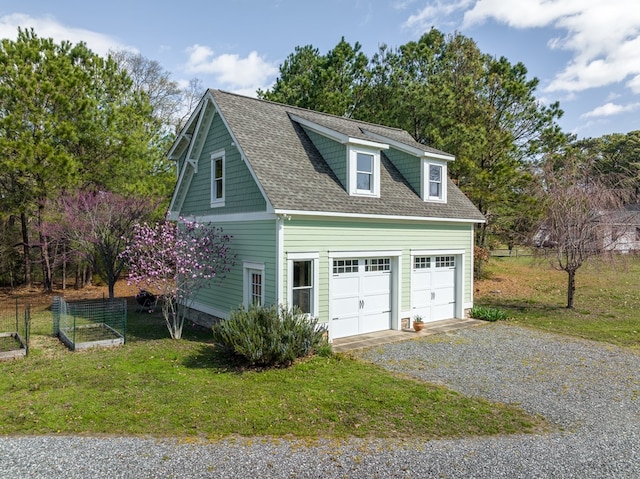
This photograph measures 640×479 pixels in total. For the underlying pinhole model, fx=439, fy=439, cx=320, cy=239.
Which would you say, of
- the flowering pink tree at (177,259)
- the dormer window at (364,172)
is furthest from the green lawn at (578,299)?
the flowering pink tree at (177,259)

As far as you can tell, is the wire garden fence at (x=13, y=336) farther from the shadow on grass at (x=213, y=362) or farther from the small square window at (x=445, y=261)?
the small square window at (x=445, y=261)

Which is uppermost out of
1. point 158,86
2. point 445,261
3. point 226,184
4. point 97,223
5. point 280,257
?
point 158,86

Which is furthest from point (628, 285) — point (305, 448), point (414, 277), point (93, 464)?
point (93, 464)

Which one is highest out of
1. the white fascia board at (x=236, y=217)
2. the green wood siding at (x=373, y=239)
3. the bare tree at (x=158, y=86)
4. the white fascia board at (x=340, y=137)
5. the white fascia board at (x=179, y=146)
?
the bare tree at (x=158, y=86)

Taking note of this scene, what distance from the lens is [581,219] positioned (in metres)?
16.9

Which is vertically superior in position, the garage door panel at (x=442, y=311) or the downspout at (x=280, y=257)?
the downspout at (x=280, y=257)

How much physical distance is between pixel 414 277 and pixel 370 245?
8.01 ft

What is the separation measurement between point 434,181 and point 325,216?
5566 millimetres

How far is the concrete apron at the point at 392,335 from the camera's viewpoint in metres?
12.0

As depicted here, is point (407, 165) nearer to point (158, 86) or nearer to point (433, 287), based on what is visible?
point (433, 287)

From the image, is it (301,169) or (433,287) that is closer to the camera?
(301,169)

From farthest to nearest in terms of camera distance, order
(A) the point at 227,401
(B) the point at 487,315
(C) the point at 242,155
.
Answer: (B) the point at 487,315
(C) the point at 242,155
(A) the point at 227,401

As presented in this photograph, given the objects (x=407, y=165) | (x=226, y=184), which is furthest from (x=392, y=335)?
(x=226, y=184)

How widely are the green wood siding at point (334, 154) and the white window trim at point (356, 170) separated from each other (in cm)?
16
